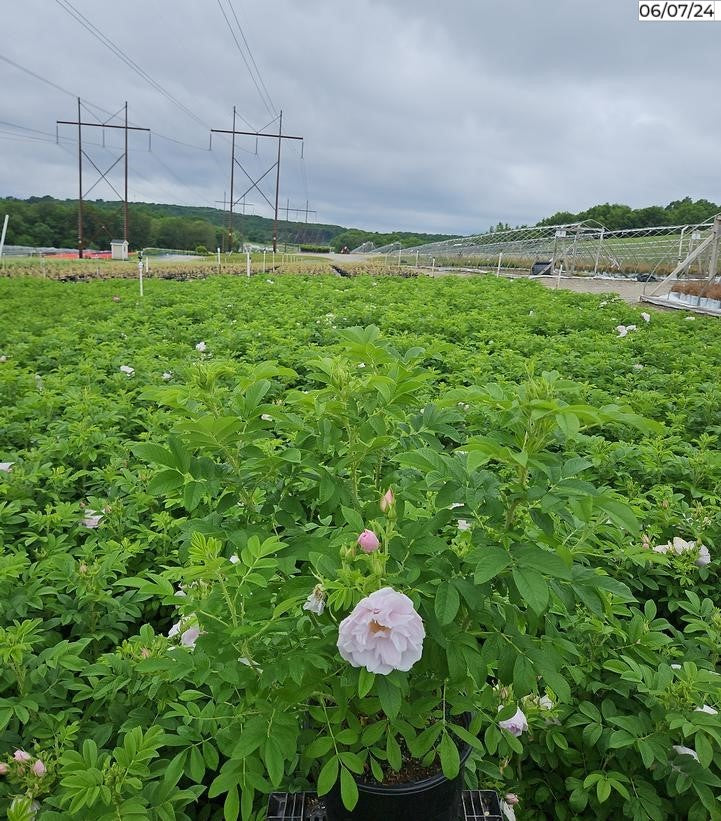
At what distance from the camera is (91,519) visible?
8.20 feet

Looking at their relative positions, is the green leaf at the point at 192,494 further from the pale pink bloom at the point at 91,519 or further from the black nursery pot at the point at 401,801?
the pale pink bloom at the point at 91,519

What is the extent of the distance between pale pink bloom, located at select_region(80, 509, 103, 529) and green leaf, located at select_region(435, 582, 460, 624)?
74.7 inches

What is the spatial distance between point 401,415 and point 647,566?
1.49m

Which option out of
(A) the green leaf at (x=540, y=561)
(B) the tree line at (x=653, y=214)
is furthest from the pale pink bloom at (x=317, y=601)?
(B) the tree line at (x=653, y=214)

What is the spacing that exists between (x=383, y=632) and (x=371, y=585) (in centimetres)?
10

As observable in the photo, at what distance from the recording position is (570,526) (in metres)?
1.55

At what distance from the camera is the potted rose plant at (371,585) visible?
43.1 inches

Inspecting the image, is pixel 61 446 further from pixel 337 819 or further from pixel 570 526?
pixel 570 526

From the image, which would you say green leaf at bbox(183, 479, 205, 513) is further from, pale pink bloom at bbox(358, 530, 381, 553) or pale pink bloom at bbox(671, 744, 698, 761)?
pale pink bloom at bbox(671, 744, 698, 761)

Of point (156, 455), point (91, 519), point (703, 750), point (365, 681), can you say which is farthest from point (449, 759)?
point (91, 519)

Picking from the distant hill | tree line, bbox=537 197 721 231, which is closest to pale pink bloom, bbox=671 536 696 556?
the distant hill

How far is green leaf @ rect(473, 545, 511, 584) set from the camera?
105 centimetres

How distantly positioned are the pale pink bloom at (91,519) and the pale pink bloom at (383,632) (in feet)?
6.25

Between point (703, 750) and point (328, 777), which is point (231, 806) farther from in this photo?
point (703, 750)
